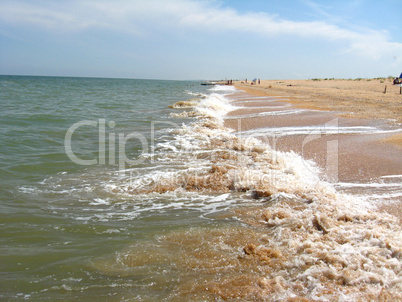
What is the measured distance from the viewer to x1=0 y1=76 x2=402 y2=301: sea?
2736 millimetres

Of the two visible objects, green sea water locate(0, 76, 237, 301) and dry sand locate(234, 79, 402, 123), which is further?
dry sand locate(234, 79, 402, 123)

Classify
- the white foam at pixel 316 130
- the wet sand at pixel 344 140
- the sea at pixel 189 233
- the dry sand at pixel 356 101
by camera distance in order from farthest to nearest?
the dry sand at pixel 356 101 → the white foam at pixel 316 130 → the wet sand at pixel 344 140 → the sea at pixel 189 233

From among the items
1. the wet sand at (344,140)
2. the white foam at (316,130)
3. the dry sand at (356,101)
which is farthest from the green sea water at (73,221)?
the dry sand at (356,101)

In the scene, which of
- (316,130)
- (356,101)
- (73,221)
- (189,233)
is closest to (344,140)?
(316,130)

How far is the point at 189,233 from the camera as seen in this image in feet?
12.4

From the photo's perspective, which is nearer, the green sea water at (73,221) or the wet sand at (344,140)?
the green sea water at (73,221)

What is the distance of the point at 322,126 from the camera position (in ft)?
35.5

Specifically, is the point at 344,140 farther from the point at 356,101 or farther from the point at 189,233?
the point at 356,101

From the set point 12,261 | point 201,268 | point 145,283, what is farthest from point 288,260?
point 12,261

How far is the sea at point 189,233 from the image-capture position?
2.74m

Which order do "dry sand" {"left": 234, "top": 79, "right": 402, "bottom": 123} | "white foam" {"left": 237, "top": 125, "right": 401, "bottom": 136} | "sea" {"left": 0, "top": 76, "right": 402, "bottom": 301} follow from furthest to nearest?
1. "dry sand" {"left": 234, "top": 79, "right": 402, "bottom": 123}
2. "white foam" {"left": 237, "top": 125, "right": 401, "bottom": 136}
3. "sea" {"left": 0, "top": 76, "right": 402, "bottom": 301}

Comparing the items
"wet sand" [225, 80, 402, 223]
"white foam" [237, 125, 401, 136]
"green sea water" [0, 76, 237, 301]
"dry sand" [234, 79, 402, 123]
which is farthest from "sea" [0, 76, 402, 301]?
"dry sand" [234, 79, 402, 123]

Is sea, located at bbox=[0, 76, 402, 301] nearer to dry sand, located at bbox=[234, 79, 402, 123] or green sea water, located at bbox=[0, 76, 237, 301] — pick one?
green sea water, located at bbox=[0, 76, 237, 301]

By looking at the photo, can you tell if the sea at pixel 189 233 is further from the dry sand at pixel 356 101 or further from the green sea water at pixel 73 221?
the dry sand at pixel 356 101
